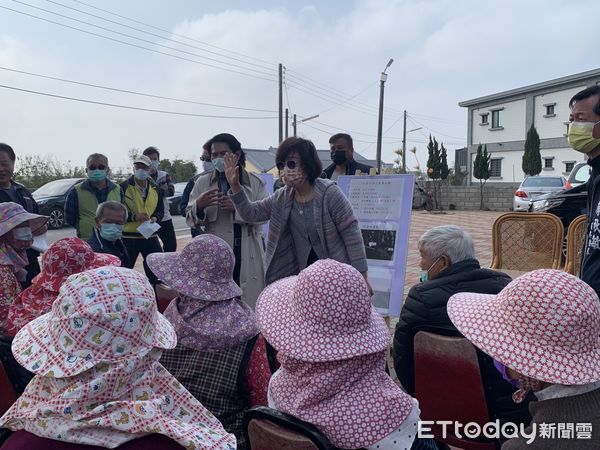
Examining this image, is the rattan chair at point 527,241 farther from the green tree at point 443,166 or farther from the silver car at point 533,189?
the green tree at point 443,166

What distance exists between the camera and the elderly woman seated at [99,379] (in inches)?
44.3

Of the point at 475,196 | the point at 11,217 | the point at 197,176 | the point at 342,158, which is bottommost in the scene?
the point at 475,196

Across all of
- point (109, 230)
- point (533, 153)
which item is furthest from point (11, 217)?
point (533, 153)

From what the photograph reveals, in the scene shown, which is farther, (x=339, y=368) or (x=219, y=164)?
(x=219, y=164)

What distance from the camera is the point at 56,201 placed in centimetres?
1295

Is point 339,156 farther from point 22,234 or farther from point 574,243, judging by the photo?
point 22,234

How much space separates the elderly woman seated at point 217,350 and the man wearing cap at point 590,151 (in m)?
1.55

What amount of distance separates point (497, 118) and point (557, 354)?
32.1 metres

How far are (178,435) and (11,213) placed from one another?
2378mm

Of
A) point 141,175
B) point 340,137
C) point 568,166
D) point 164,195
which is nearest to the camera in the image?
point 340,137

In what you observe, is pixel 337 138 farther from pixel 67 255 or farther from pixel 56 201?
pixel 56 201

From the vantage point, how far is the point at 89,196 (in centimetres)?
425

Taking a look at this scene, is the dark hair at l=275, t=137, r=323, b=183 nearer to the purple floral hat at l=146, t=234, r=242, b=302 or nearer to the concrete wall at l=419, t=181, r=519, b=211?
the purple floral hat at l=146, t=234, r=242, b=302

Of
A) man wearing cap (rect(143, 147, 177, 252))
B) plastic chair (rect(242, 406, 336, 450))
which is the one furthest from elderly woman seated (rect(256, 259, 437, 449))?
man wearing cap (rect(143, 147, 177, 252))
